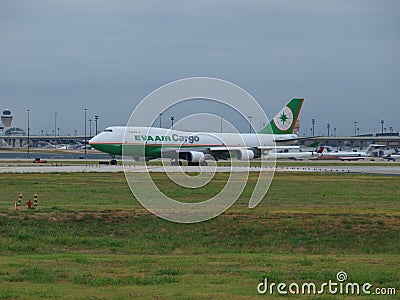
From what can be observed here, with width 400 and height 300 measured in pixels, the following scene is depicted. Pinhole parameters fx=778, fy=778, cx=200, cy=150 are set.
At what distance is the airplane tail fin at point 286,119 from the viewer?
11607 centimetres

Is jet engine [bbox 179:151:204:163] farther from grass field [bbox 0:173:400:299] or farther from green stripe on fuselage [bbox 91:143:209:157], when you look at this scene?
grass field [bbox 0:173:400:299]

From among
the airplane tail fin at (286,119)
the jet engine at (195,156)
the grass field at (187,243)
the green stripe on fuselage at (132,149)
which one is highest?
the airplane tail fin at (286,119)

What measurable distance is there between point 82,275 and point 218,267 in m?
4.24

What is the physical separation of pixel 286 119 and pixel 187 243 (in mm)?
86503

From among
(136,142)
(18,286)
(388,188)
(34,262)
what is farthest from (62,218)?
(136,142)

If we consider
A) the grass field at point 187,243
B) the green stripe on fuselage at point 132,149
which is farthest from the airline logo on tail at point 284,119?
the grass field at point 187,243

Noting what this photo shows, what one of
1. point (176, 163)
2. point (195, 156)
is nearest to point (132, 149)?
point (176, 163)

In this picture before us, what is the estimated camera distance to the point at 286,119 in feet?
386

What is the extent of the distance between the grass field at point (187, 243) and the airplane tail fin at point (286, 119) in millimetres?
57499

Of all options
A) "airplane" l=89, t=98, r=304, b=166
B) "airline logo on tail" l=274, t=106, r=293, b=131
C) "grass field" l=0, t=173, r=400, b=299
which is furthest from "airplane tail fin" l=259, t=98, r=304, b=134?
"grass field" l=0, t=173, r=400, b=299

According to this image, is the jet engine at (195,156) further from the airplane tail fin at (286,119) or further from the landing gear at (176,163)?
the airplane tail fin at (286,119)

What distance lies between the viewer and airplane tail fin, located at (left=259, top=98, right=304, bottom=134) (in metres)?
116

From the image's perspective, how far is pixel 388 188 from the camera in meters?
56.8

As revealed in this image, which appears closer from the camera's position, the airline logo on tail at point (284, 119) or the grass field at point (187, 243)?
the grass field at point (187, 243)
